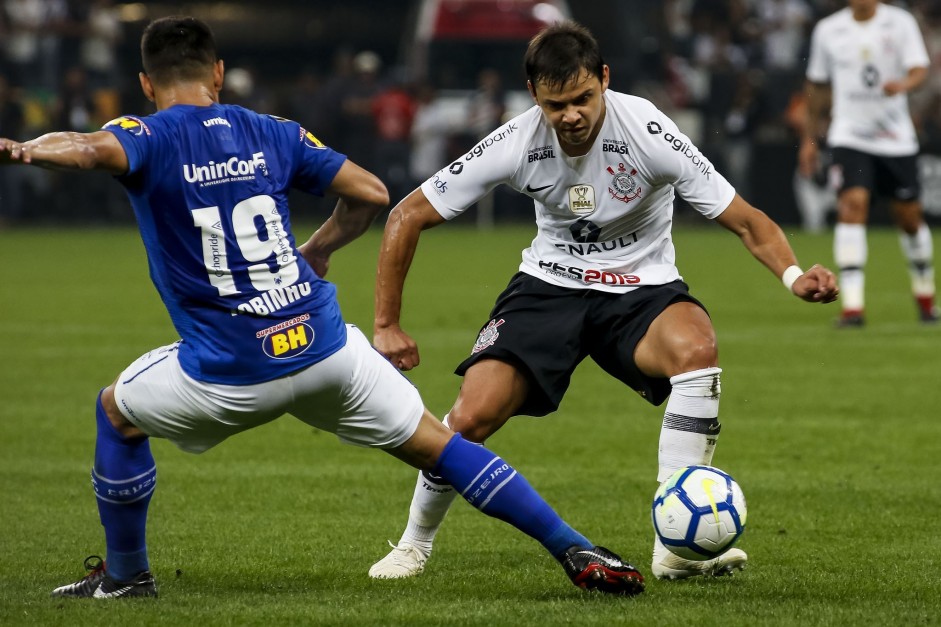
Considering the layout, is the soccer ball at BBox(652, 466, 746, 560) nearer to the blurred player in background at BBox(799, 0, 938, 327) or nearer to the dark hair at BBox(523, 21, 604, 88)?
the dark hair at BBox(523, 21, 604, 88)

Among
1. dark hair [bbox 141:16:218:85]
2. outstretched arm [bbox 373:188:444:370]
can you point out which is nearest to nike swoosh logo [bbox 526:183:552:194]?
outstretched arm [bbox 373:188:444:370]

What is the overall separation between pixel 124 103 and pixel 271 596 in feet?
73.0

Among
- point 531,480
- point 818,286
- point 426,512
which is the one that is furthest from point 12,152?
point 531,480

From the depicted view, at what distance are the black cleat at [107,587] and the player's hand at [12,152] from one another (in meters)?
1.53

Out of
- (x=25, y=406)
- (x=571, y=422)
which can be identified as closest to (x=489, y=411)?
(x=571, y=422)

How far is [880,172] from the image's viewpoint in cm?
1316

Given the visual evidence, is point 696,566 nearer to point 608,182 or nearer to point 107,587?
point 608,182

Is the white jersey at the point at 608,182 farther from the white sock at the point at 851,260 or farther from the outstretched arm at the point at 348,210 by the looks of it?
the white sock at the point at 851,260

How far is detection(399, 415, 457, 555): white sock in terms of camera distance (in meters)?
5.82

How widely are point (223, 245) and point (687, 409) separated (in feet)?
5.78

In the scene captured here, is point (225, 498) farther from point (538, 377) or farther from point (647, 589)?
point (647, 589)

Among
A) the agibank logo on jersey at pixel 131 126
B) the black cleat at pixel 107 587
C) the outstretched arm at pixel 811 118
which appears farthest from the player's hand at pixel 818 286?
the outstretched arm at pixel 811 118

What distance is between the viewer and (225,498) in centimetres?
716

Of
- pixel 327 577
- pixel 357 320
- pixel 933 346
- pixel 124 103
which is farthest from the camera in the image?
pixel 124 103
